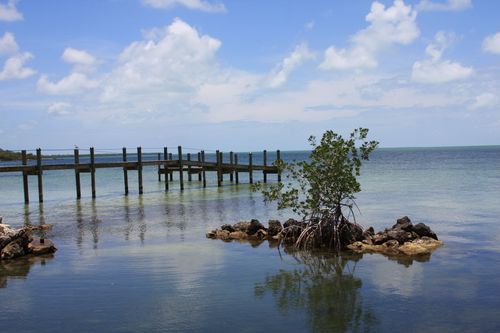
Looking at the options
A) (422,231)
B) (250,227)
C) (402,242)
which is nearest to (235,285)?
(402,242)

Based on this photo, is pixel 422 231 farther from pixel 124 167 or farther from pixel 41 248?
pixel 124 167

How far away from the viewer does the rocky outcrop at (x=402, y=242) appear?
14609 millimetres

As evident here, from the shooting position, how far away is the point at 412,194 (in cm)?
3098

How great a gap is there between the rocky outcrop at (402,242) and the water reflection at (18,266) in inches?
344

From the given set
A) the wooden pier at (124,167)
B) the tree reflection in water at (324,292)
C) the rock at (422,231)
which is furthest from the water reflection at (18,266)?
the wooden pier at (124,167)

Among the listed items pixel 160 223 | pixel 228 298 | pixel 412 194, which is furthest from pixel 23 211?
pixel 412 194

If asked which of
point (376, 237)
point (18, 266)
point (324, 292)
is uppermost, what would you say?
point (376, 237)

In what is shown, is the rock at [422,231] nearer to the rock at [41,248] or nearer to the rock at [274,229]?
the rock at [274,229]

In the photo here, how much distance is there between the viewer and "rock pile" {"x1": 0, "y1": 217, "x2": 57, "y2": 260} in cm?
1442

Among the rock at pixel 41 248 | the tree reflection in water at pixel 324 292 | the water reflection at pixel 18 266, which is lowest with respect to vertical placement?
the tree reflection in water at pixel 324 292

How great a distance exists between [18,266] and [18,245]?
1158 millimetres

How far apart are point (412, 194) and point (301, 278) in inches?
808

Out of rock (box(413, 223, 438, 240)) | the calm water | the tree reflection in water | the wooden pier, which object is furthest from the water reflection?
the wooden pier

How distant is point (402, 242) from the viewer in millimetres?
15164
